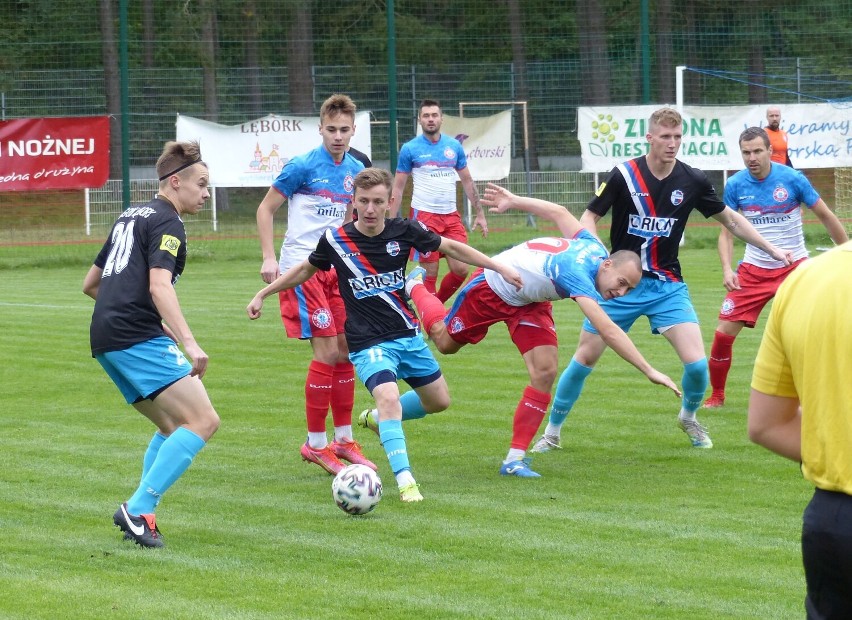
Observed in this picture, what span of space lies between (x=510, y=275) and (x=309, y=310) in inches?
53.5

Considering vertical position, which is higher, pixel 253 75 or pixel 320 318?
pixel 253 75

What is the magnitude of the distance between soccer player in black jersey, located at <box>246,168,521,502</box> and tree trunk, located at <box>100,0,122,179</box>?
46.5 ft

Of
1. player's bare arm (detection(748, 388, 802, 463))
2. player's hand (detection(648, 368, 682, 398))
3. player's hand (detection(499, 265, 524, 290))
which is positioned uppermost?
player's hand (detection(499, 265, 524, 290))

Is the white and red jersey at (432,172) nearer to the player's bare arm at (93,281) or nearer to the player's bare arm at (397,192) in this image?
the player's bare arm at (397,192)

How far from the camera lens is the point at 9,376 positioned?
10812mm

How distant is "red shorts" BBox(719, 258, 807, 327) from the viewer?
9234mm

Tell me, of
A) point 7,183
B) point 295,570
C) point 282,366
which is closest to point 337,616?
point 295,570

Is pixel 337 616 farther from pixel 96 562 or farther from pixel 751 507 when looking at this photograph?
pixel 751 507

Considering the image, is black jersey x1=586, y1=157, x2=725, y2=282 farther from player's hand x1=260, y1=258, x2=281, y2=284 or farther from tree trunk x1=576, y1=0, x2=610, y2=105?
tree trunk x1=576, y1=0, x2=610, y2=105

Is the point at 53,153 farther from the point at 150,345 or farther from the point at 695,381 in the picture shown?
the point at 150,345

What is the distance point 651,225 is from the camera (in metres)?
7.90

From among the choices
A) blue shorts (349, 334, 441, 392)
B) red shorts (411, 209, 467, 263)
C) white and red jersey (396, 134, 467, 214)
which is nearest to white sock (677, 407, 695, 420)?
blue shorts (349, 334, 441, 392)

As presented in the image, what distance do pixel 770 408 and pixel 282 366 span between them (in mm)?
8548

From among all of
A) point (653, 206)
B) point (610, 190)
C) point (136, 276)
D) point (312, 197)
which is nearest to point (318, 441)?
point (312, 197)
